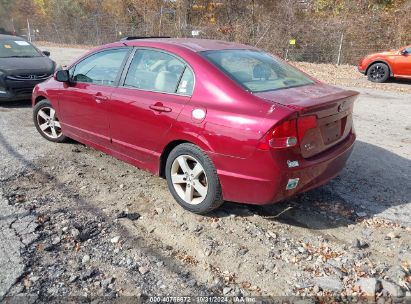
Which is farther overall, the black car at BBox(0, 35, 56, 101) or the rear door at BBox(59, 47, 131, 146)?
the black car at BBox(0, 35, 56, 101)

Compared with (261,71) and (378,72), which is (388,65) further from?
(261,71)

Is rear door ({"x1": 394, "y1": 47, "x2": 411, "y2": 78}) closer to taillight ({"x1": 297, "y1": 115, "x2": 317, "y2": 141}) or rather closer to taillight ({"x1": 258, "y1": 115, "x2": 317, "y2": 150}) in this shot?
taillight ({"x1": 297, "y1": 115, "x2": 317, "y2": 141})

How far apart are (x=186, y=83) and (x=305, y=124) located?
1.26 meters

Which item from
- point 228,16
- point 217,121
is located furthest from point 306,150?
point 228,16

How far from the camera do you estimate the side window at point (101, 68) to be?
460 centimetres

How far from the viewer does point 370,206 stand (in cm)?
411

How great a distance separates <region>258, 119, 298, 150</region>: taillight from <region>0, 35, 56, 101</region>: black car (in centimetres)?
696

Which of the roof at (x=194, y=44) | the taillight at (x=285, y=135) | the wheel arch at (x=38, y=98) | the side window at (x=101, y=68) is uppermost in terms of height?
the roof at (x=194, y=44)

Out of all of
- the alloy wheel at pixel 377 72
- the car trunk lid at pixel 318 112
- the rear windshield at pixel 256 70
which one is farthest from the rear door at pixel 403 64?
the car trunk lid at pixel 318 112

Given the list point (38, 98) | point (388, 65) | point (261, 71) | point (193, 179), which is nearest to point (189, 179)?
point (193, 179)

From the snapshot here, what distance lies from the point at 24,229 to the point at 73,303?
1.20 meters

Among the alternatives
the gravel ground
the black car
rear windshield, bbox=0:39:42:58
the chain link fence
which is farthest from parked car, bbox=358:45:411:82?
rear windshield, bbox=0:39:42:58

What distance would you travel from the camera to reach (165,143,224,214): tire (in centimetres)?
361

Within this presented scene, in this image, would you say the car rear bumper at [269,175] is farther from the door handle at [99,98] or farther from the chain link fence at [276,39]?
the chain link fence at [276,39]
